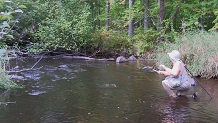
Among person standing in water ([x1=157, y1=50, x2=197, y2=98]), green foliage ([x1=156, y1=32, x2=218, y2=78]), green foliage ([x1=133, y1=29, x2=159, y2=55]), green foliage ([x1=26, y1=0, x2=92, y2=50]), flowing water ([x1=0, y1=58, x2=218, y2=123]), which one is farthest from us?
green foliage ([x1=133, y1=29, x2=159, y2=55])

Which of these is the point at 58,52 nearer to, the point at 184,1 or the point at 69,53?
the point at 69,53

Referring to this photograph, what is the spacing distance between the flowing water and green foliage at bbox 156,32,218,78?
521 millimetres

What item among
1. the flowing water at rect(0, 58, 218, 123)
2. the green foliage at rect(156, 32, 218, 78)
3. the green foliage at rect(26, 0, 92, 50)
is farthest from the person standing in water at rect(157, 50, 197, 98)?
the green foliage at rect(26, 0, 92, 50)

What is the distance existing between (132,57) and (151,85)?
24.2ft

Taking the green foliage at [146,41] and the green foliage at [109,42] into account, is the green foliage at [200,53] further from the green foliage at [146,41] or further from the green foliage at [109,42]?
the green foliage at [109,42]

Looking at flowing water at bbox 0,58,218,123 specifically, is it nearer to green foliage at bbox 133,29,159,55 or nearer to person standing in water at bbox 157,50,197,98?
person standing in water at bbox 157,50,197,98

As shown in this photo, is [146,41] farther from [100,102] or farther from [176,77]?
[100,102]

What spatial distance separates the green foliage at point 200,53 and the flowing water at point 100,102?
1.71ft

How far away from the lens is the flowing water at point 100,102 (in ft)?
18.0

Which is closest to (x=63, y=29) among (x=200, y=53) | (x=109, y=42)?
(x=109, y=42)

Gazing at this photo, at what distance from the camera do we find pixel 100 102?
6.66m

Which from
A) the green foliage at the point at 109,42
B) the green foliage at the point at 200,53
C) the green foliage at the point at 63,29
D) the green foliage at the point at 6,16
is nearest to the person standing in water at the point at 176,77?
the green foliage at the point at 200,53

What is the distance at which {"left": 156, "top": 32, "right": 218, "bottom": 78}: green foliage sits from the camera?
985 centimetres

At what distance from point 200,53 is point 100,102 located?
5257 millimetres
